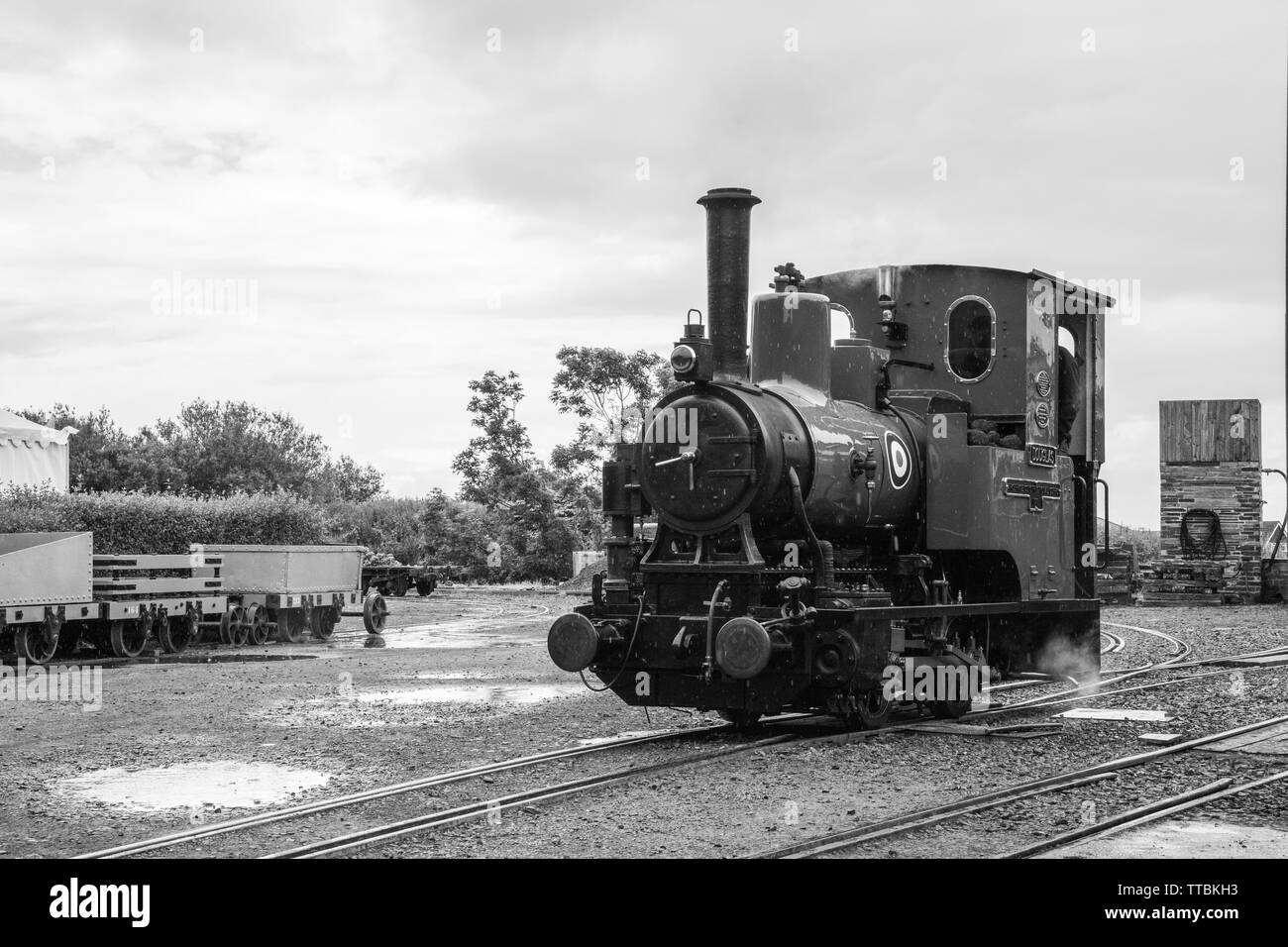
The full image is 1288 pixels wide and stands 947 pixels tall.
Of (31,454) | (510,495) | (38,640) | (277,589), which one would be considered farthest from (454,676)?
(510,495)

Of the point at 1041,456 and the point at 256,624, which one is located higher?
the point at 1041,456

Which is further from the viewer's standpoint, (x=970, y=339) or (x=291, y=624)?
(x=291, y=624)

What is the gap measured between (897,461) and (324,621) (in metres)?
15.3

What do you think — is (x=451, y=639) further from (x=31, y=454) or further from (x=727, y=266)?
(x=727, y=266)

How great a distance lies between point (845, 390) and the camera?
11.5m

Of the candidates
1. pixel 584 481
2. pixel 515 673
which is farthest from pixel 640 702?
pixel 584 481

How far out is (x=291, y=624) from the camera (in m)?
23.7

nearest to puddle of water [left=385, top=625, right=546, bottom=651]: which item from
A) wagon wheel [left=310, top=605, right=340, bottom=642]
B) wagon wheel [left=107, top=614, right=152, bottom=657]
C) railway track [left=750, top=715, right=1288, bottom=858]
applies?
wagon wheel [left=310, top=605, right=340, bottom=642]

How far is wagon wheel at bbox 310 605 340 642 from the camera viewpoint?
78.9ft

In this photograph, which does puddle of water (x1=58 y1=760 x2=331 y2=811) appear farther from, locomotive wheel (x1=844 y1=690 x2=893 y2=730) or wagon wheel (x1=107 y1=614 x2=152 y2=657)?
wagon wheel (x1=107 y1=614 x2=152 y2=657)

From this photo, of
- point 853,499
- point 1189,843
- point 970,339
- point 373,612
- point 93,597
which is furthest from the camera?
point 373,612

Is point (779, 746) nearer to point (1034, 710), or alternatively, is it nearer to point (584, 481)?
point (1034, 710)

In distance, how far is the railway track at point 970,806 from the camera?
6.75m
